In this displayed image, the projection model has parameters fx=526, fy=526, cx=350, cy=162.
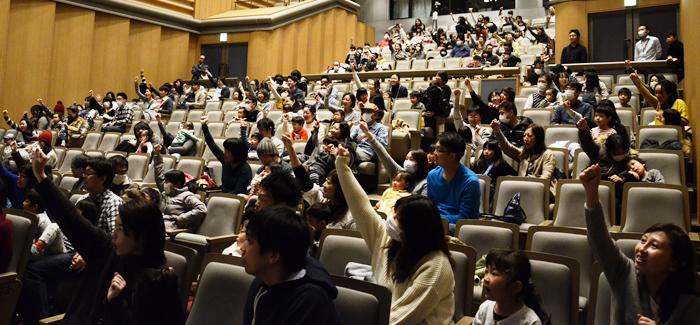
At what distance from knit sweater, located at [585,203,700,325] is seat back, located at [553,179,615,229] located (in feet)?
4.69

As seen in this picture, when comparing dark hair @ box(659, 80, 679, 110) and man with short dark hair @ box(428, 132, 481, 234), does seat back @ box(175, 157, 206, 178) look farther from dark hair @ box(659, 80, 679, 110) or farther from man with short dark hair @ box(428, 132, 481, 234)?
dark hair @ box(659, 80, 679, 110)

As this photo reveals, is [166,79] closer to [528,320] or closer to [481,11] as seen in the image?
[481,11]

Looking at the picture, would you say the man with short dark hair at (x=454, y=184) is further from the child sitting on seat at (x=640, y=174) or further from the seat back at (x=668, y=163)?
the seat back at (x=668, y=163)

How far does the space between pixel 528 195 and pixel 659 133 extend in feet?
5.09

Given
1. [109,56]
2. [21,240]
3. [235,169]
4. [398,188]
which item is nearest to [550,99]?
[398,188]

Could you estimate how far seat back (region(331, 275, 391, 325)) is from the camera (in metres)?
1.43

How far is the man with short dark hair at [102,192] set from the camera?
2.66m

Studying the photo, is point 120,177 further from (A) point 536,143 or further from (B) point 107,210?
(A) point 536,143

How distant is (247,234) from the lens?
1.42 meters

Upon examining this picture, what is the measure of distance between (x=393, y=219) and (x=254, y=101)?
17.4 feet

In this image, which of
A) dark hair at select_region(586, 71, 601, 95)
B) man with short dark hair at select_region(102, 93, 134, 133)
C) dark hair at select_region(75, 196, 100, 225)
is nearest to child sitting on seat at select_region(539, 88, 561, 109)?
dark hair at select_region(586, 71, 601, 95)

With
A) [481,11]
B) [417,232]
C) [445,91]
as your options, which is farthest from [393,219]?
[481,11]

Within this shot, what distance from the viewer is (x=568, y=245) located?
229 centimetres

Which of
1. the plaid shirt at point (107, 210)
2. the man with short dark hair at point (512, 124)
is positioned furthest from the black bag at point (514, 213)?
the plaid shirt at point (107, 210)
